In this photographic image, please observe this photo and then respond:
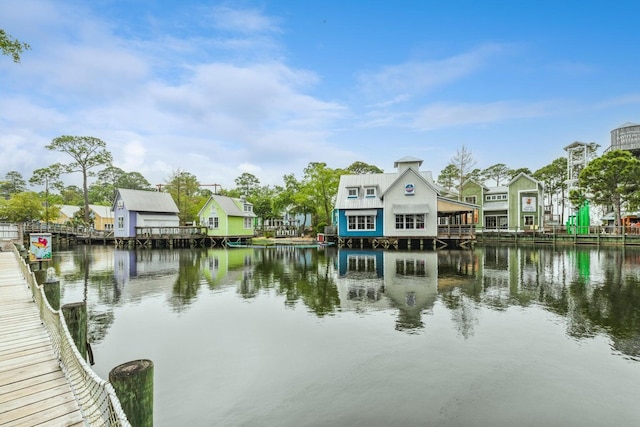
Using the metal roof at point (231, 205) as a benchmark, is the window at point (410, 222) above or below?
below

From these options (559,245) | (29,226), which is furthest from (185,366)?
(29,226)

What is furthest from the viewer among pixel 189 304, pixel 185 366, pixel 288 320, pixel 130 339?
pixel 189 304

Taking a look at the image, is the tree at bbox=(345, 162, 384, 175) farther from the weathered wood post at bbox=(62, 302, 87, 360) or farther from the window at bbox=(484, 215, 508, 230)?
the weathered wood post at bbox=(62, 302, 87, 360)

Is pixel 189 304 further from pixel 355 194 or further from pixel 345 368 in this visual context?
pixel 355 194

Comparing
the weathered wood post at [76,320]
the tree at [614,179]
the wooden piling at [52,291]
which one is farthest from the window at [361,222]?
the weathered wood post at [76,320]

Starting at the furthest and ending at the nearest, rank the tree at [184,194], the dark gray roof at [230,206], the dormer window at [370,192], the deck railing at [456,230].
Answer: the tree at [184,194]
the dark gray roof at [230,206]
the dormer window at [370,192]
the deck railing at [456,230]

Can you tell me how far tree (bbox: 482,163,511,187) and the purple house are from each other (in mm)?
55252

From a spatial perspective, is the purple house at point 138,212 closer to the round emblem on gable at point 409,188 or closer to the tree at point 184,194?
the tree at point 184,194

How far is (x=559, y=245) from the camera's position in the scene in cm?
3794

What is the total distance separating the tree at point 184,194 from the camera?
2330 inches

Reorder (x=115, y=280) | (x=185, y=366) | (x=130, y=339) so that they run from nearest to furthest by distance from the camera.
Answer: (x=185, y=366), (x=130, y=339), (x=115, y=280)

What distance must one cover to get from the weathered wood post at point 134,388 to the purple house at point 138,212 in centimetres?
4194

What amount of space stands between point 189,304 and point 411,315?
7371 mm

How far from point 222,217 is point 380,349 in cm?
3816
